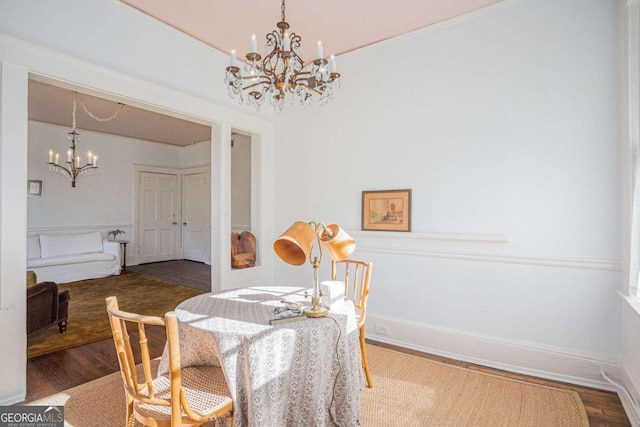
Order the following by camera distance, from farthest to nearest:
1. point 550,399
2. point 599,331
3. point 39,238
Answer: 1. point 39,238
2. point 599,331
3. point 550,399

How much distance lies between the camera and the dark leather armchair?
3.04 metres

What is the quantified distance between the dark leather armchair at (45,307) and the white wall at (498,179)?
120 inches

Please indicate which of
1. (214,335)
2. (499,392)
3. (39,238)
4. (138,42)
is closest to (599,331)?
(499,392)

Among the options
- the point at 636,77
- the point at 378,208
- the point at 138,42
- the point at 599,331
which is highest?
the point at 138,42

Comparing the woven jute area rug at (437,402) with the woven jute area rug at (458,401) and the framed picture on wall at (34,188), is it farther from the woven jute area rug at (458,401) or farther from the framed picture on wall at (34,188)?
the framed picture on wall at (34,188)

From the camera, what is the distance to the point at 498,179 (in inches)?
111

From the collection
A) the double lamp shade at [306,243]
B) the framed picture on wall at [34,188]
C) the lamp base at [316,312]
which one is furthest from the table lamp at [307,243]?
the framed picture on wall at [34,188]

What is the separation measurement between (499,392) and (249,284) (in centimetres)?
274

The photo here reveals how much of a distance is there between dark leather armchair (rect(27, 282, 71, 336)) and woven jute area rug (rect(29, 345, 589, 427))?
3.68 ft

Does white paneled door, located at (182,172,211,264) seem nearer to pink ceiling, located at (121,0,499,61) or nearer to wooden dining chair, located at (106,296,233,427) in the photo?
pink ceiling, located at (121,0,499,61)

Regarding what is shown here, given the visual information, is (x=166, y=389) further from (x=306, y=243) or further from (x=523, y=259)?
(x=523, y=259)

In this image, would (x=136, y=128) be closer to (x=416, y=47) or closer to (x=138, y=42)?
(x=138, y=42)

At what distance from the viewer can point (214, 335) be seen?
1.54m

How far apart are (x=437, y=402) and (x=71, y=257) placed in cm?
652
